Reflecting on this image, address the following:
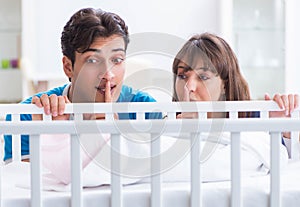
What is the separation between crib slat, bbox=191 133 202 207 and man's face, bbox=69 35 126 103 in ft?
1.65

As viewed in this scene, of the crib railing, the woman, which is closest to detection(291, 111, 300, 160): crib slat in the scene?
the woman

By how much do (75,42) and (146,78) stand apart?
0.55 metres

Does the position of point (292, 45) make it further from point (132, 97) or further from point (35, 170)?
point (35, 170)

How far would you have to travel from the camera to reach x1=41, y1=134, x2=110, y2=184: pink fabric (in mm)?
963

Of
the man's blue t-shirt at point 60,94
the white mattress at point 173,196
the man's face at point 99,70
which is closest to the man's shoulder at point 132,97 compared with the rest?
the man's blue t-shirt at point 60,94

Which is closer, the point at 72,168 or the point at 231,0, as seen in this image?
the point at 72,168

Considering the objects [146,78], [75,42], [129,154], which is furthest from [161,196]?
[146,78]

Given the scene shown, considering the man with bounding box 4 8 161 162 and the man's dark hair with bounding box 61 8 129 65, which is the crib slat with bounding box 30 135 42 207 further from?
the man's dark hair with bounding box 61 8 129 65

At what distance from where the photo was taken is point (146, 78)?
1.91m

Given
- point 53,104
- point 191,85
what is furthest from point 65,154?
point 191,85

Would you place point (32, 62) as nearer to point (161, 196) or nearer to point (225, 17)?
point (225, 17)

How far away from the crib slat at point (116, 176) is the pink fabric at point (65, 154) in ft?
0.35

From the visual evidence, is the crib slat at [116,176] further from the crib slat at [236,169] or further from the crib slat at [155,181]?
the crib slat at [236,169]

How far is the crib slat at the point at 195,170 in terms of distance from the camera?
0.85 m
